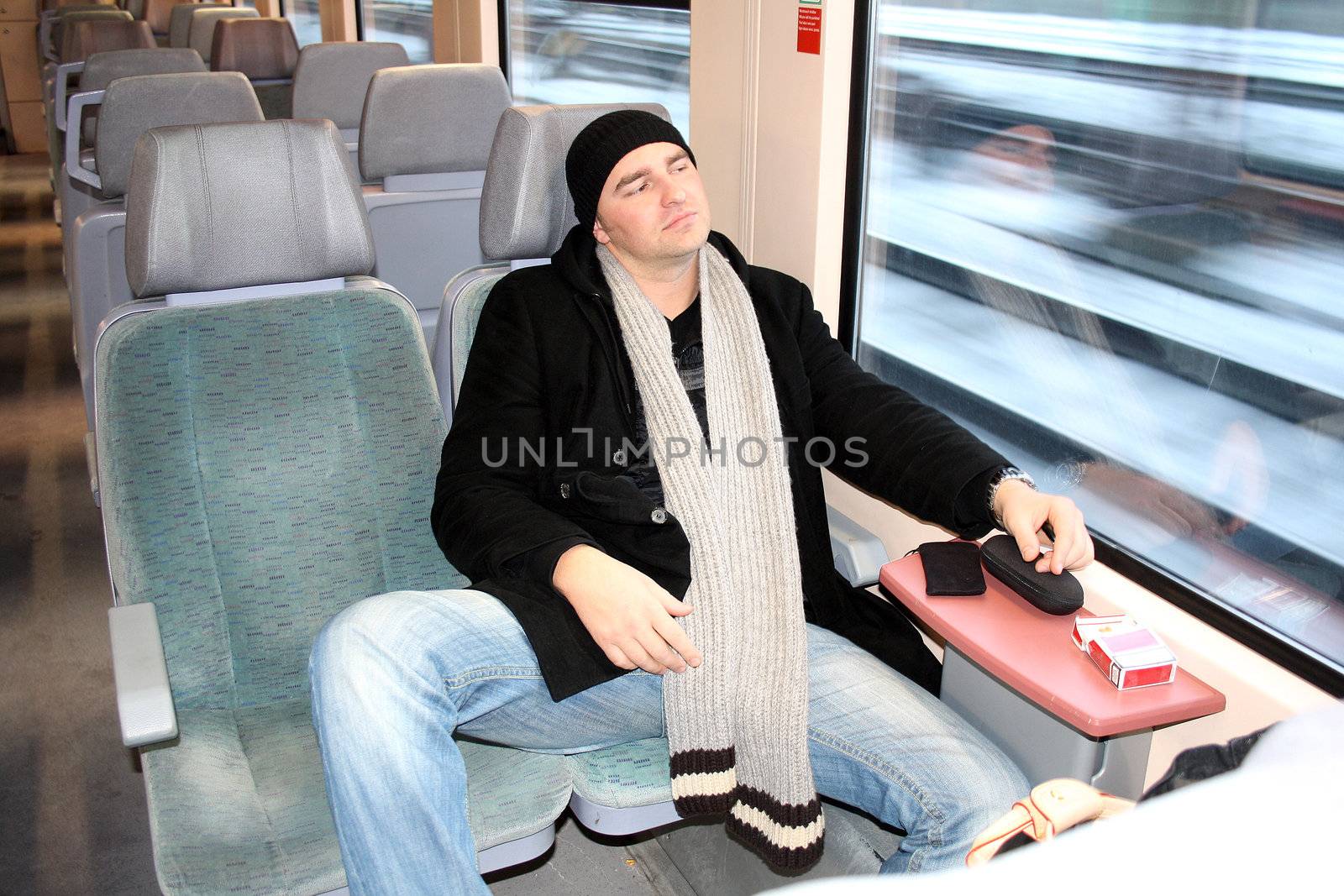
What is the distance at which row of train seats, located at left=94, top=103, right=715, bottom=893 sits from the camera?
1472mm

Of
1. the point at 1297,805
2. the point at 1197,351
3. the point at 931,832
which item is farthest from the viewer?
the point at 1197,351

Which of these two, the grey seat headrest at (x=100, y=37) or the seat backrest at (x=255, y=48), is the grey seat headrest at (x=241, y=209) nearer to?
the seat backrest at (x=255, y=48)

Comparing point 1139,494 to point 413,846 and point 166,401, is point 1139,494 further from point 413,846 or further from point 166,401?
point 166,401

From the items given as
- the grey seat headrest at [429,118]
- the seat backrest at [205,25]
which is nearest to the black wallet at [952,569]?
the grey seat headrest at [429,118]

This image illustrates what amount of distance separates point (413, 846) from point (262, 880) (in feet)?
0.61

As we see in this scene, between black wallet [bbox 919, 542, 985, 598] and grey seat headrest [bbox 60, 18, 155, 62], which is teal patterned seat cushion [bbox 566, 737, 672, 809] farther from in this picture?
grey seat headrest [bbox 60, 18, 155, 62]

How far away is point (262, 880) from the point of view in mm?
1275

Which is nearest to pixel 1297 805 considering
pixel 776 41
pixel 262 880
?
pixel 262 880

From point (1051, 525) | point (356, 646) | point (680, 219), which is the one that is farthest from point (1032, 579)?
point (356, 646)

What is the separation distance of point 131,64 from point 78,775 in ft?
8.78

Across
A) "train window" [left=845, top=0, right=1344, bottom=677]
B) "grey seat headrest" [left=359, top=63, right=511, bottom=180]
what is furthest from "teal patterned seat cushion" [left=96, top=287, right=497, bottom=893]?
"grey seat headrest" [left=359, top=63, right=511, bottom=180]

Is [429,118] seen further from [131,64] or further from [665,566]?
[665,566]

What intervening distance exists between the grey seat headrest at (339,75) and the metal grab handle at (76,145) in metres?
0.60

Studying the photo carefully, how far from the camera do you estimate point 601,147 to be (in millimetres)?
1681
